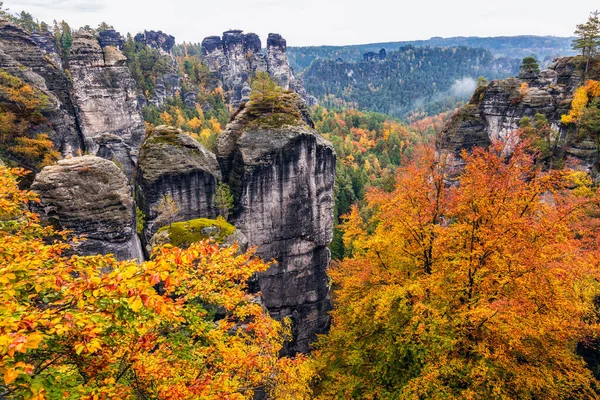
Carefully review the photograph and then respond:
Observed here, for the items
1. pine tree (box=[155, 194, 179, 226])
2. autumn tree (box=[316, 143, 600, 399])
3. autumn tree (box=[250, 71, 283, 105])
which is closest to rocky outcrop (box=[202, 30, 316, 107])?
autumn tree (box=[250, 71, 283, 105])

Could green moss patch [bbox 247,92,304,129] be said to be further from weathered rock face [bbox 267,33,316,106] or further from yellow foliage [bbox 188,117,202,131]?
weathered rock face [bbox 267,33,316,106]

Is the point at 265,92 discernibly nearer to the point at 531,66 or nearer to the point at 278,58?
the point at 531,66

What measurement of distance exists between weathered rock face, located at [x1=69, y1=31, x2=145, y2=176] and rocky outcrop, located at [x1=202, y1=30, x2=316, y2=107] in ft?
218

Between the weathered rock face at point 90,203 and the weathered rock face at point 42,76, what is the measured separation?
935 inches

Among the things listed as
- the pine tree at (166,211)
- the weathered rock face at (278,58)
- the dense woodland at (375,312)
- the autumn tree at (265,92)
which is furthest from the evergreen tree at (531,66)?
the weathered rock face at (278,58)

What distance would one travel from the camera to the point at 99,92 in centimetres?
5184

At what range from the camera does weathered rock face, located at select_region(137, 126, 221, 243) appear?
79.5ft

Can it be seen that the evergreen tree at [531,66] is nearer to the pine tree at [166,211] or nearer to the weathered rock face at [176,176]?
the weathered rock face at [176,176]

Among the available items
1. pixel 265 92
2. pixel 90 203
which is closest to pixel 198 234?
pixel 90 203

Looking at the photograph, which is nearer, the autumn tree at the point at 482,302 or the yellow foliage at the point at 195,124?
the autumn tree at the point at 482,302

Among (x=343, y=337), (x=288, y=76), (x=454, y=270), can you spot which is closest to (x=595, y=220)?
(x=454, y=270)

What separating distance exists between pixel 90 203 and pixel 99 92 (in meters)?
43.4

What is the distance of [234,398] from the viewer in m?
7.07

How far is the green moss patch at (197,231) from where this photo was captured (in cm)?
2025
